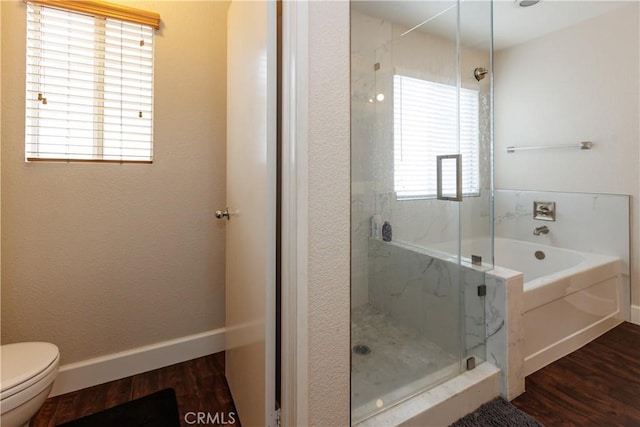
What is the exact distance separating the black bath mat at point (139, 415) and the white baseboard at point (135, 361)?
255mm

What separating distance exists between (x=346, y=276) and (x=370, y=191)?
60 cm

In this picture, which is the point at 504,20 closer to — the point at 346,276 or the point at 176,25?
the point at 176,25

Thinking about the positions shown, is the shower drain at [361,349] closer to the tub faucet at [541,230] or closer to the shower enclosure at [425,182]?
the shower enclosure at [425,182]

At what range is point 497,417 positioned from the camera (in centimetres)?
132

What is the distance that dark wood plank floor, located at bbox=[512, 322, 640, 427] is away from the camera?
1.36 m

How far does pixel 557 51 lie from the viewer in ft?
8.30

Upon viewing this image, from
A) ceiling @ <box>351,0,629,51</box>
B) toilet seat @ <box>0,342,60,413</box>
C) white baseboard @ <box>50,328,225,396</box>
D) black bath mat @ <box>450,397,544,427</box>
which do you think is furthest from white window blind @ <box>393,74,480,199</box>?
toilet seat @ <box>0,342,60,413</box>

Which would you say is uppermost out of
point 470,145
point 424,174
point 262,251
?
point 470,145

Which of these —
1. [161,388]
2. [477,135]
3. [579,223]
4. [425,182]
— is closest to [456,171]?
[425,182]

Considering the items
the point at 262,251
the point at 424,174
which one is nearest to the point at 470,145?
the point at 424,174

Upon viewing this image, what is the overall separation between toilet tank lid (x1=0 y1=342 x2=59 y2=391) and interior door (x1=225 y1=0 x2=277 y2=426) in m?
0.70

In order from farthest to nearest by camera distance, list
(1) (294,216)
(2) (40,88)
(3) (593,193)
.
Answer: (3) (593,193)
(2) (40,88)
(1) (294,216)

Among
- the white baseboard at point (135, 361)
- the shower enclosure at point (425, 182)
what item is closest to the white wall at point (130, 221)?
the white baseboard at point (135, 361)

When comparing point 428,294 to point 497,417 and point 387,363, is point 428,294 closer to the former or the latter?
point 387,363
